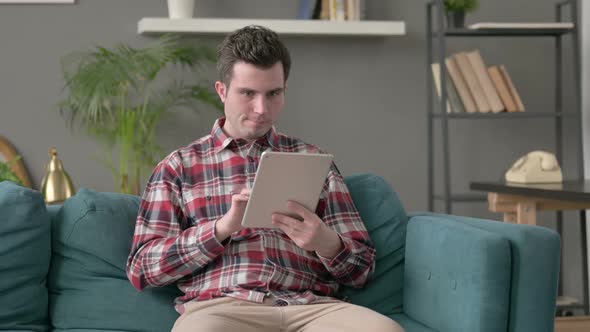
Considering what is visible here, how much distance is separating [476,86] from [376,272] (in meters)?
1.87

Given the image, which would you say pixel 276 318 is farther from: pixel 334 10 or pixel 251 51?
pixel 334 10

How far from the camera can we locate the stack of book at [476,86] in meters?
3.89

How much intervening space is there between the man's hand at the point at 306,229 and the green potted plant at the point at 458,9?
2.13 meters

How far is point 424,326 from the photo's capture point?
209 centimetres

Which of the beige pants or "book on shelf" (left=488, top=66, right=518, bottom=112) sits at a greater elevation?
"book on shelf" (left=488, top=66, right=518, bottom=112)

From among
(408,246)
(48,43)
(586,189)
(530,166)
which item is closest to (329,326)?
(408,246)

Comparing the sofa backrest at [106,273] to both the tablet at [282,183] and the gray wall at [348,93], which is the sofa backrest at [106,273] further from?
the gray wall at [348,93]

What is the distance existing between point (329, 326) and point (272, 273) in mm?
197

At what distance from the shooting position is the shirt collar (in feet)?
7.14

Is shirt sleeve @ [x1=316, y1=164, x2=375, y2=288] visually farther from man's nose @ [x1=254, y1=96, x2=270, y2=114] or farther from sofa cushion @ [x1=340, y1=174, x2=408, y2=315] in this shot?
man's nose @ [x1=254, y1=96, x2=270, y2=114]

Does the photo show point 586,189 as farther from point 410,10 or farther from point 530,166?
point 410,10

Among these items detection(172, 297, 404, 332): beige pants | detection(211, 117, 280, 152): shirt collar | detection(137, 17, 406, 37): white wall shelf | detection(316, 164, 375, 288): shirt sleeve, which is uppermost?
detection(137, 17, 406, 37): white wall shelf

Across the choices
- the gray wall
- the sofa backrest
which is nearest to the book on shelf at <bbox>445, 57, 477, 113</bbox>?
the gray wall

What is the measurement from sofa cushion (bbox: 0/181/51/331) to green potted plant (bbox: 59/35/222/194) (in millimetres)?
1336
